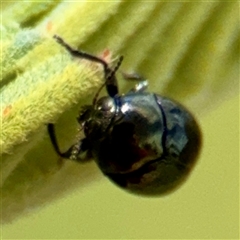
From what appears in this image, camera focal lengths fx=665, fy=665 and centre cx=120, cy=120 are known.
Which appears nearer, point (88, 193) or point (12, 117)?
point (12, 117)

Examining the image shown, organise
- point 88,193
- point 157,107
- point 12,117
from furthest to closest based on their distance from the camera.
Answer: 1. point 88,193
2. point 157,107
3. point 12,117

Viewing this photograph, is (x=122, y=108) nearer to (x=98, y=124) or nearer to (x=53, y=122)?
(x=98, y=124)

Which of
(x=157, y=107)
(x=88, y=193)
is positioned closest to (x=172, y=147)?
(x=157, y=107)

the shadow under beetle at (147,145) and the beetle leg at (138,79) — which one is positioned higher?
the beetle leg at (138,79)

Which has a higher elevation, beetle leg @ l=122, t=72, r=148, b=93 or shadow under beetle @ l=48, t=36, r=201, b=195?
beetle leg @ l=122, t=72, r=148, b=93

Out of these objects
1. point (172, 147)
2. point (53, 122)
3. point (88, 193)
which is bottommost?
point (88, 193)
